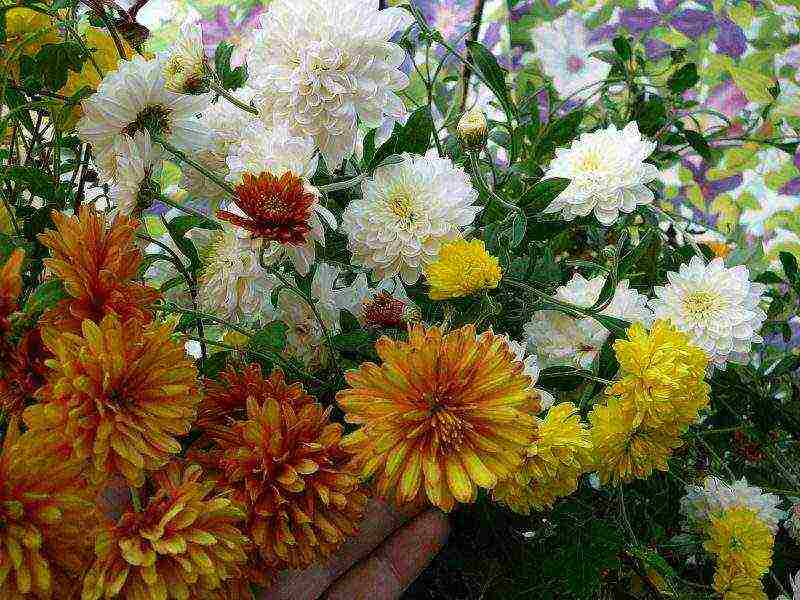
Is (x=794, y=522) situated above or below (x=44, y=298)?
below

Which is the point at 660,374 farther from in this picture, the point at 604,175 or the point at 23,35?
the point at 23,35

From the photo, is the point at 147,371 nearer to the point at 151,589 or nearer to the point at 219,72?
the point at 151,589

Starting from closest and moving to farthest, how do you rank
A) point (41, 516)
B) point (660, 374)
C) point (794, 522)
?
point (41, 516), point (660, 374), point (794, 522)

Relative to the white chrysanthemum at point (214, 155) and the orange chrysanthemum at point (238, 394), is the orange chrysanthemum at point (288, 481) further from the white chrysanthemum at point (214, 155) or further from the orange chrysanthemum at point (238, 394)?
the white chrysanthemum at point (214, 155)

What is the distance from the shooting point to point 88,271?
292mm

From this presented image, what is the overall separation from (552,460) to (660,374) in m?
0.07

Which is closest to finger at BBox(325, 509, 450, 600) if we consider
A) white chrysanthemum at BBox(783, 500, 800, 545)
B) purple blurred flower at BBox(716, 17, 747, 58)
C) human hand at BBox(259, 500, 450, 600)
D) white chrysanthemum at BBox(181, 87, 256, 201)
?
human hand at BBox(259, 500, 450, 600)

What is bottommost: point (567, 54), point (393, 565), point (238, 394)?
point (567, 54)

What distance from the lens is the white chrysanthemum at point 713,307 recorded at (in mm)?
448

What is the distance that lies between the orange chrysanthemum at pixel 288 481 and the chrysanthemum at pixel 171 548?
0.02 meters

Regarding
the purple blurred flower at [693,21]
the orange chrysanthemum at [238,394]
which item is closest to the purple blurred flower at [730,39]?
the purple blurred flower at [693,21]

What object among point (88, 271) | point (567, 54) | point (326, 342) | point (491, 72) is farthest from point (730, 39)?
point (88, 271)

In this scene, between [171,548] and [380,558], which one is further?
[380,558]

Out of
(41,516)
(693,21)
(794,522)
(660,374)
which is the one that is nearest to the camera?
(41,516)
